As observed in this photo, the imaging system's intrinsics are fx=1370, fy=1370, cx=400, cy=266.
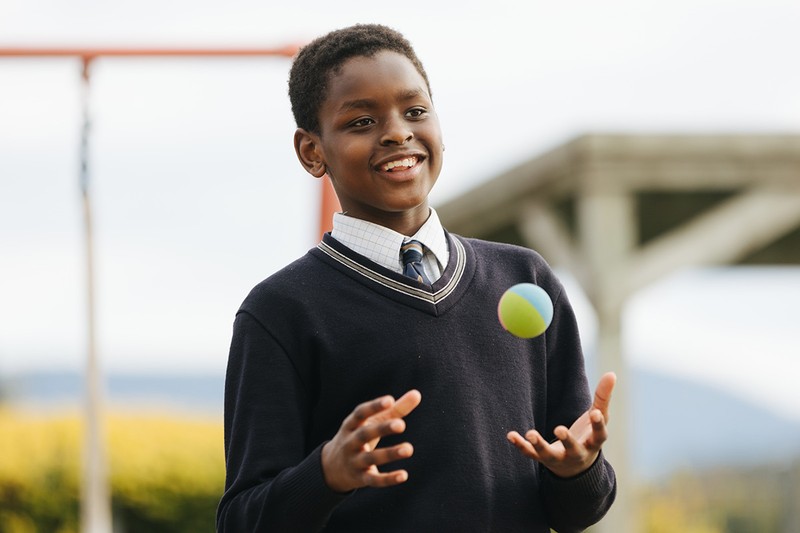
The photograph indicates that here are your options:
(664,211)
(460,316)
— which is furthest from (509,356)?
(664,211)

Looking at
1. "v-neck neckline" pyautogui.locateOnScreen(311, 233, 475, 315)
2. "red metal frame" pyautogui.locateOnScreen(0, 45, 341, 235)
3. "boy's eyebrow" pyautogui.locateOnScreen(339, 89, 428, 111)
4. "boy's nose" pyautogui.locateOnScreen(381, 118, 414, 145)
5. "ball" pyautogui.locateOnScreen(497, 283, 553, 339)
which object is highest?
"red metal frame" pyautogui.locateOnScreen(0, 45, 341, 235)

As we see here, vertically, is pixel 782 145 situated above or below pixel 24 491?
above

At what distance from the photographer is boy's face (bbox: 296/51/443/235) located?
2.34 m

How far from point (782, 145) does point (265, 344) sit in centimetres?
557

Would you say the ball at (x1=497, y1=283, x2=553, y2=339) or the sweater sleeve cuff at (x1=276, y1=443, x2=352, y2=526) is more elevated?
the ball at (x1=497, y1=283, x2=553, y2=339)

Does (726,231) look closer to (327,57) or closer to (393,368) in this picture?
(327,57)

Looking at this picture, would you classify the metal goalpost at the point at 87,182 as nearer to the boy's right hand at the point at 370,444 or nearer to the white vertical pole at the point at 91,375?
the white vertical pole at the point at 91,375

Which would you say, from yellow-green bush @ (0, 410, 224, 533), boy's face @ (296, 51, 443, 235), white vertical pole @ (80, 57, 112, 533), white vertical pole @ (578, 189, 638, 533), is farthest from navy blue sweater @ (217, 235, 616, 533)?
yellow-green bush @ (0, 410, 224, 533)

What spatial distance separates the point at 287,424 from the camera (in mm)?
2230

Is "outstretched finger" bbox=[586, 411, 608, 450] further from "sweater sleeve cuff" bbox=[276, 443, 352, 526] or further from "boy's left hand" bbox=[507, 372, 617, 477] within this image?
"sweater sleeve cuff" bbox=[276, 443, 352, 526]

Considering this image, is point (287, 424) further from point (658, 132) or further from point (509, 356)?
point (658, 132)

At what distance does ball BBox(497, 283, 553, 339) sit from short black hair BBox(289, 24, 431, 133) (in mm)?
447

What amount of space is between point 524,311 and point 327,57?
1.92 feet

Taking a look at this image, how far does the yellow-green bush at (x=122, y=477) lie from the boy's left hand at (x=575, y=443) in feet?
21.2
